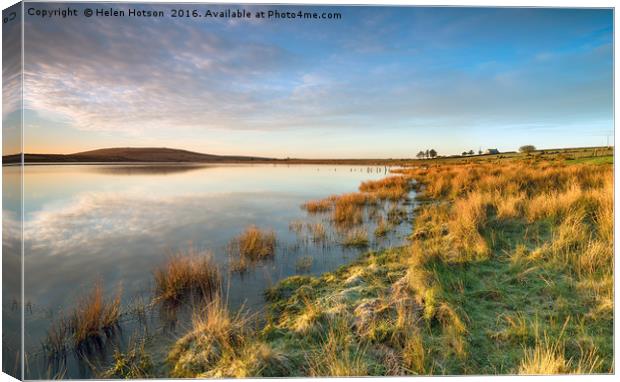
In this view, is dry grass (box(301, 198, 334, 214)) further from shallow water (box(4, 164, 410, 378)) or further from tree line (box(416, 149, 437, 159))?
tree line (box(416, 149, 437, 159))

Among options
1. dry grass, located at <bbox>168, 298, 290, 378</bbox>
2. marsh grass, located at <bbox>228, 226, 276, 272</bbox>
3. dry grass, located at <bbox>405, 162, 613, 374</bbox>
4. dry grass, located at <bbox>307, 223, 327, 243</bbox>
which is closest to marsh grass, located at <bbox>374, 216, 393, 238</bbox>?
dry grass, located at <bbox>405, 162, 613, 374</bbox>

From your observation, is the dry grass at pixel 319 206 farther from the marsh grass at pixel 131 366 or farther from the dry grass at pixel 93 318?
the marsh grass at pixel 131 366

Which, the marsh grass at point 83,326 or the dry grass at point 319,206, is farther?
the dry grass at point 319,206

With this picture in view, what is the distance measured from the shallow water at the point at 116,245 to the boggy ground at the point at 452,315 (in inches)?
25.7

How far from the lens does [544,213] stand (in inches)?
202

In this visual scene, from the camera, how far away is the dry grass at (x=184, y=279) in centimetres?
421

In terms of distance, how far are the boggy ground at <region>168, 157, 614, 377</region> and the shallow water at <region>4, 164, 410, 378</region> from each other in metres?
0.65

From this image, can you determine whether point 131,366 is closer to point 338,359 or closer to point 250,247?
point 338,359

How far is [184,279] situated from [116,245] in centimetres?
146

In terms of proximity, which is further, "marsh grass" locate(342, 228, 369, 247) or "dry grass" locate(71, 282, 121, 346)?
"marsh grass" locate(342, 228, 369, 247)

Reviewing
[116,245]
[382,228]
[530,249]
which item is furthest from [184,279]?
[530,249]

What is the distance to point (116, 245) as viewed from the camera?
16.1 feet

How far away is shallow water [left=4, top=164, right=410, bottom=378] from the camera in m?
3.41

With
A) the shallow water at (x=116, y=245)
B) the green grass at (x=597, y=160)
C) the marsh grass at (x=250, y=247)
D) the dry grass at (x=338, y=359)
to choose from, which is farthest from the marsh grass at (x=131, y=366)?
the green grass at (x=597, y=160)
